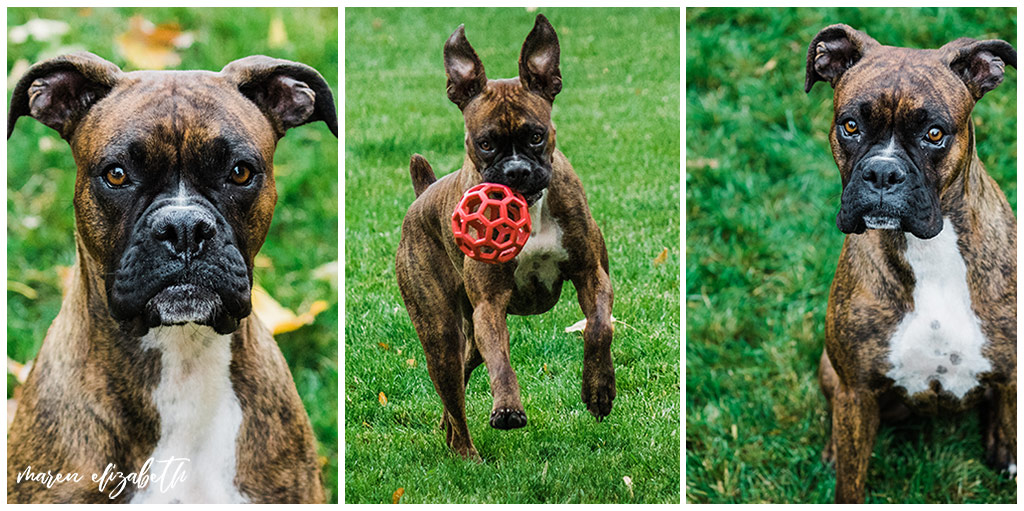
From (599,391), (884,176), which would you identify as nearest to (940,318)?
(884,176)

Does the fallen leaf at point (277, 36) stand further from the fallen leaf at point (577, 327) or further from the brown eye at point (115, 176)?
the fallen leaf at point (577, 327)

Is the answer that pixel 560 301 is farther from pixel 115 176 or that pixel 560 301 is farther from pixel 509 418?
pixel 115 176

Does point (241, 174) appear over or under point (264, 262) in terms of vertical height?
over

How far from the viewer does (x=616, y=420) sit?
3545 mm

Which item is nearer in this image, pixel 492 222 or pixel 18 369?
pixel 492 222

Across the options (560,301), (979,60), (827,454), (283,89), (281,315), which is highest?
(979,60)

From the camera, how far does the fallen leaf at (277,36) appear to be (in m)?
4.14

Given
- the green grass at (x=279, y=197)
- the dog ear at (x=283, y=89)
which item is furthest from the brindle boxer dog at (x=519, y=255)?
the green grass at (x=279, y=197)

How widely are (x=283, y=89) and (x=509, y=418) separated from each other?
1.36 m

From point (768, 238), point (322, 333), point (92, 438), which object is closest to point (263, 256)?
point (322, 333)

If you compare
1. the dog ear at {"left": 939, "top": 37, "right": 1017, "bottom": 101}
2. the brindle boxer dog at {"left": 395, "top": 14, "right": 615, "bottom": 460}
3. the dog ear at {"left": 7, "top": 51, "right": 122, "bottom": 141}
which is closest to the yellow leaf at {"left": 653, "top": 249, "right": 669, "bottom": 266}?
the brindle boxer dog at {"left": 395, "top": 14, "right": 615, "bottom": 460}

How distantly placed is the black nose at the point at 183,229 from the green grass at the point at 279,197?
119 centimetres

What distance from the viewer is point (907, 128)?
11.3 feet
